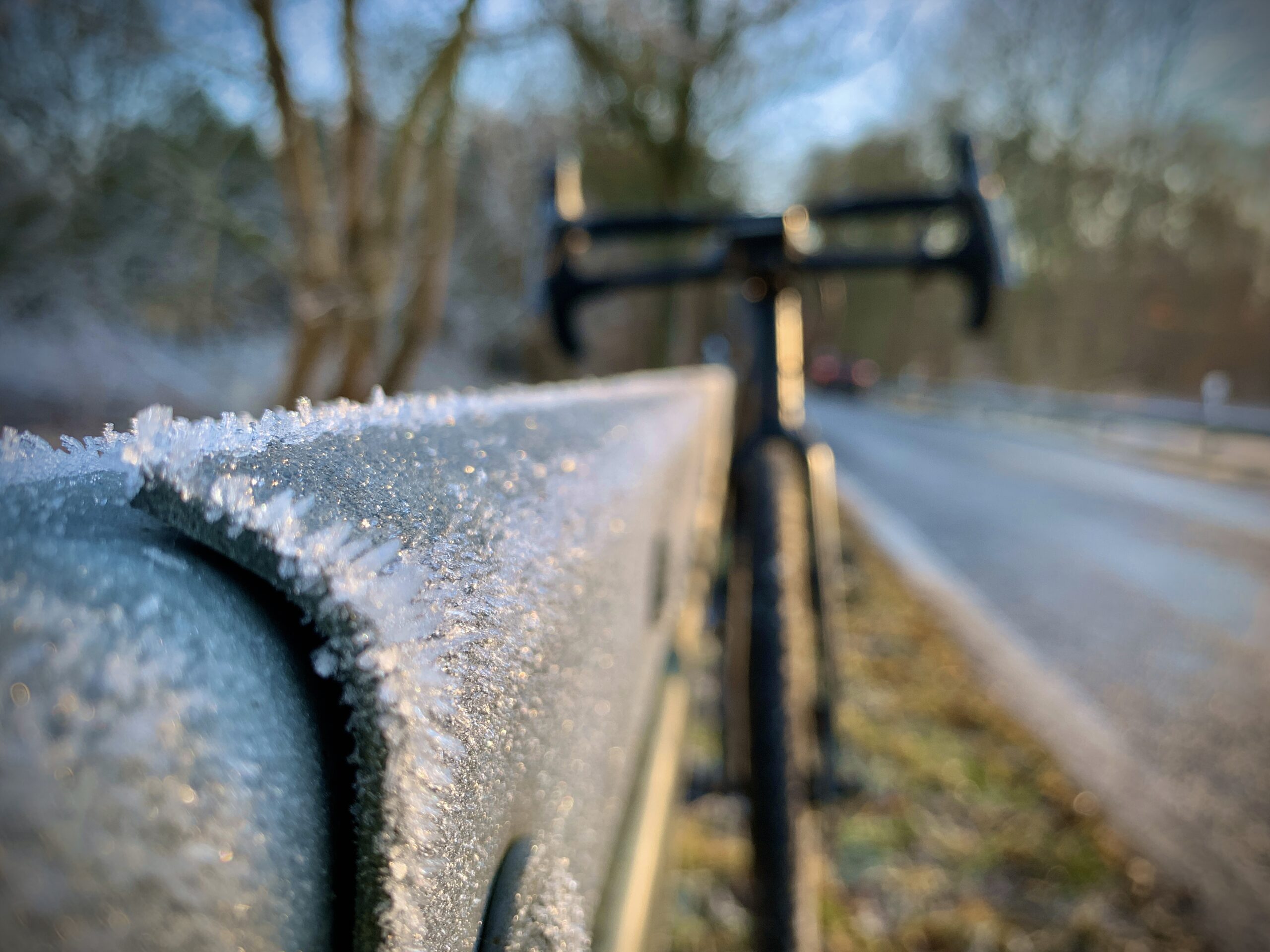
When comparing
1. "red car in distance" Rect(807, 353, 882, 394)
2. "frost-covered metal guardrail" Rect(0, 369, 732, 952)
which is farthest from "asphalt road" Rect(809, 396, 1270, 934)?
"red car in distance" Rect(807, 353, 882, 394)

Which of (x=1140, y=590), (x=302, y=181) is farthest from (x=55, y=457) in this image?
(x=1140, y=590)

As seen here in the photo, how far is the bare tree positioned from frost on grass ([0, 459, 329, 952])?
5087 mm

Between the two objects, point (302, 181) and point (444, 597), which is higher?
point (302, 181)

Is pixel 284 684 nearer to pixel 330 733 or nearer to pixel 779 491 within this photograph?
pixel 330 733

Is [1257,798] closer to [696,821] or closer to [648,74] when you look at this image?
[696,821]

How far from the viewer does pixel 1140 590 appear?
5.19 metres

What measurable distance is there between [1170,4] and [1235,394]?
51.1 ft

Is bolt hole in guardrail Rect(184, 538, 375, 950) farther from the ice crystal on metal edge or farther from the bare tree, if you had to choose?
the bare tree

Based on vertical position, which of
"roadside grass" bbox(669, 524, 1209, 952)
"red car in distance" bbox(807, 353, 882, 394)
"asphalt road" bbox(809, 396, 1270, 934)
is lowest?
"roadside grass" bbox(669, 524, 1209, 952)

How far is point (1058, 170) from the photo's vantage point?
2436 cm

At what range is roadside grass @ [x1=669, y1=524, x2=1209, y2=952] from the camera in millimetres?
2070

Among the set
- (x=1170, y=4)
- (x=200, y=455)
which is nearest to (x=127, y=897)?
(x=200, y=455)

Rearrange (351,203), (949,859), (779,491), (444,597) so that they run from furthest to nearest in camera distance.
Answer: (351,203)
(949,859)
(779,491)
(444,597)

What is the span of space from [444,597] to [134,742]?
0.15 m
